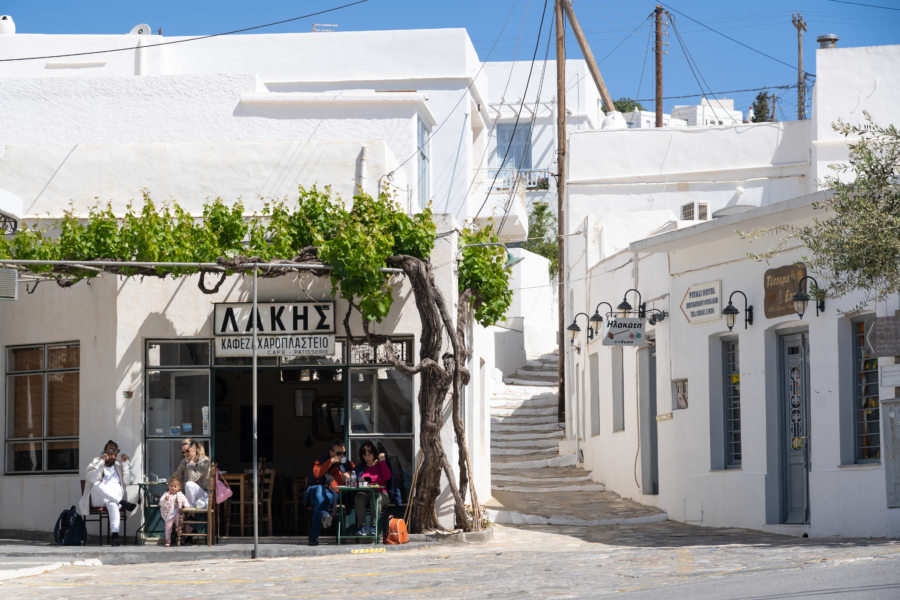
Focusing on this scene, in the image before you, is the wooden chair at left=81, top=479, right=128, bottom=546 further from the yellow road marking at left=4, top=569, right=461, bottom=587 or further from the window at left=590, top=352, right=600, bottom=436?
the window at left=590, top=352, right=600, bottom=436

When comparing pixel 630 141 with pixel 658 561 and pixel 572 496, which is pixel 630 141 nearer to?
pixel 572 496

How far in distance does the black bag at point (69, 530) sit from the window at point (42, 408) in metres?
1.50

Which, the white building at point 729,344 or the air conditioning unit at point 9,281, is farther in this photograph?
the white building at point 729,344

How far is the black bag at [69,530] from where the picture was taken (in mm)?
16453

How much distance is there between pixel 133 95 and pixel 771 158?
14.1 meters

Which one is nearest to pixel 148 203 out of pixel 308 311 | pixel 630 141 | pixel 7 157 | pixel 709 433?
pixel 308 311

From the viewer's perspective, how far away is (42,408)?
1838 centimetres

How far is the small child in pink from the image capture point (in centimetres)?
1620

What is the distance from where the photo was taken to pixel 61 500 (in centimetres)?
1781

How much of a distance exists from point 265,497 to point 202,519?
159 centimetres

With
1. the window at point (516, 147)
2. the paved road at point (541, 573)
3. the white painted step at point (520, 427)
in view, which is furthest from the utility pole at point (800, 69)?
the paved road at point (541, 573)

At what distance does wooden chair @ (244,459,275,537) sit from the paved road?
2410 millimetres

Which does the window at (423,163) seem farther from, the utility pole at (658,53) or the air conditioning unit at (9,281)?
the utility pole at (658,53)

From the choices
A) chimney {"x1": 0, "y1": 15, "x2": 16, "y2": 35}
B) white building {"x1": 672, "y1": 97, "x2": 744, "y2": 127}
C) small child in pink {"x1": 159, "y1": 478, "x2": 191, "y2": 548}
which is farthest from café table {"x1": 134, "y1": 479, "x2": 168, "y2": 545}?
white building {"x1": 672, "y1": 97, "x2": 744, "y2": 127}
